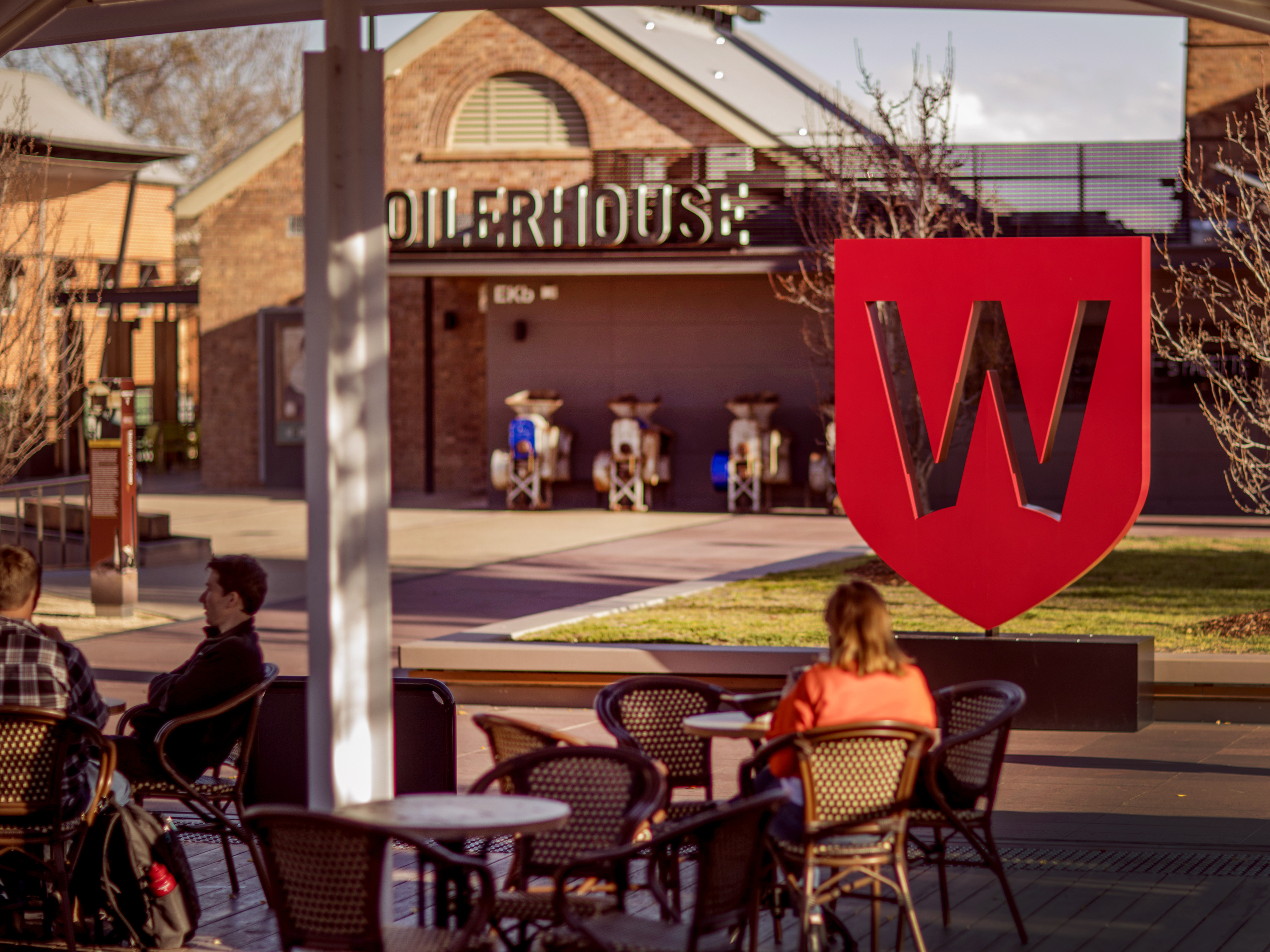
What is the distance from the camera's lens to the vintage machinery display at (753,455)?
24.0 m

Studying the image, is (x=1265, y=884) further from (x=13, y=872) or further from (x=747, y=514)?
(x=747, y=514)

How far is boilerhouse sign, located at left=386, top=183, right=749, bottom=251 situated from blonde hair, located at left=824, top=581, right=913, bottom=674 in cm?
1858

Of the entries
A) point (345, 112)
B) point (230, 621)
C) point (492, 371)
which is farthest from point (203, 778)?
point (492, 371)

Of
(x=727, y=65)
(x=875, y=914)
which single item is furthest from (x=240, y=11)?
(x=727, y=65)

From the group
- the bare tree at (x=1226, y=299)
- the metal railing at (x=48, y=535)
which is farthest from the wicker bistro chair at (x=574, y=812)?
the bare tree at (x=1226, y=299)

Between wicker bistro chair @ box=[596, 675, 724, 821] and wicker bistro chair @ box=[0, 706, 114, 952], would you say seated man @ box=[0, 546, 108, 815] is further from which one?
wicker bistro chair @ box=[596, 675, 724, 821]

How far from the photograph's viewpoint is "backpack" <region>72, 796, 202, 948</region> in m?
5.67

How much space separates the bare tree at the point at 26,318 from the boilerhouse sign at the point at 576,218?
10.3 m

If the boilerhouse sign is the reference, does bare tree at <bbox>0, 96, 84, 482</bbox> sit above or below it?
below

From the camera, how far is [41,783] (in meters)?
5.53

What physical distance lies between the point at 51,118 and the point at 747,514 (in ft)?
45.3

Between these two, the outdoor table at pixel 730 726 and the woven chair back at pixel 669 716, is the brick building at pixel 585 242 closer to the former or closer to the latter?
the woven chair back at pixel 669 716

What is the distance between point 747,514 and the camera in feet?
79.0

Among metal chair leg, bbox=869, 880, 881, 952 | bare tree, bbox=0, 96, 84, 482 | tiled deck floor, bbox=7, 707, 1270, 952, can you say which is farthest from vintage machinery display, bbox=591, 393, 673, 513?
metal chair leg, bbox=869, 880, 881, 952
